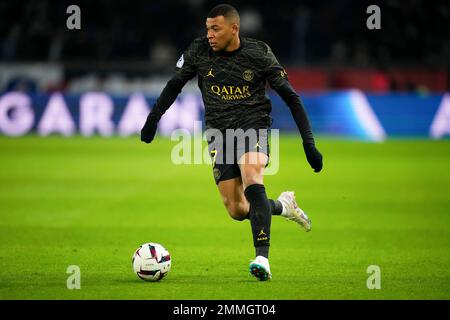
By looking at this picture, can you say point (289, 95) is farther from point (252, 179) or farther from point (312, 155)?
point (252, 179)

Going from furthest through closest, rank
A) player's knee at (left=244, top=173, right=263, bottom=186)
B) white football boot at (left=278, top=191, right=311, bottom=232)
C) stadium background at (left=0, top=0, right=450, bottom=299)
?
white football boot at (left=278, top=191, right=311, bottom=232) → stadium background at (left=0, top=0, right=450, bottom=299) → player's knee at (left=244, top=173, right=263, bottom=186)

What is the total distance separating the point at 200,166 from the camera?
817 inches

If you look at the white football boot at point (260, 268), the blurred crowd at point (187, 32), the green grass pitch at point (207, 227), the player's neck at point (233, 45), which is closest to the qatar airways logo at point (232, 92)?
the player's neck at point (233, 45)

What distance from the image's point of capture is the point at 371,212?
41.4ft

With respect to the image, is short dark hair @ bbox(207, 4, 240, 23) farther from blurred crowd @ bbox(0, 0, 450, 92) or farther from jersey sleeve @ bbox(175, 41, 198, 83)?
blurred crowd @ bbox(0, 0, 450, 92)

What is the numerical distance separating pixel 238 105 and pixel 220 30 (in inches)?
27.3

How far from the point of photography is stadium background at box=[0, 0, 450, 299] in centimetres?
808

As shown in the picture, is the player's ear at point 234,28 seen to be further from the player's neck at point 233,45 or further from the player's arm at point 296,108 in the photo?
the player's arm at point 296,108

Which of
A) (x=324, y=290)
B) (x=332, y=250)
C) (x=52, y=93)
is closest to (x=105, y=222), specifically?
(x=332, y=250)

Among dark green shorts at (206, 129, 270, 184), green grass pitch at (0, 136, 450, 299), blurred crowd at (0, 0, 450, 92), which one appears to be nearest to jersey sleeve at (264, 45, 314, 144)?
dark green shorts at (206, 129, 270, 184)

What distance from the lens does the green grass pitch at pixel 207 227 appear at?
7.24 m
